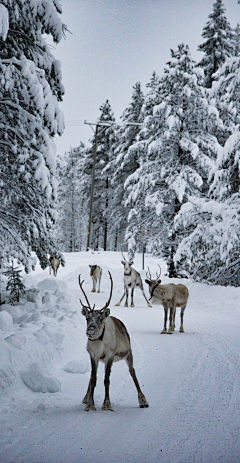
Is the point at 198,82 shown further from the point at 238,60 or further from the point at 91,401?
the point at 91,401

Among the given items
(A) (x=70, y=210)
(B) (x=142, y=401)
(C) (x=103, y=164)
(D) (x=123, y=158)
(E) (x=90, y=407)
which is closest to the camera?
(E) (x=90, y=407)

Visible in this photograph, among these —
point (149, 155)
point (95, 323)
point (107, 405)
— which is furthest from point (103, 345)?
point (149, 155)

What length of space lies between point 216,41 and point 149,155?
35.7 ft

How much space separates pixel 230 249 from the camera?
11.2 meters

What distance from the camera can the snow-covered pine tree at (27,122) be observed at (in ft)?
23.4

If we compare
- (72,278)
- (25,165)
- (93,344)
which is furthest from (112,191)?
(93,344)

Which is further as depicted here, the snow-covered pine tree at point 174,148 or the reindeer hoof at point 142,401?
the snow-covered pine tree at point 174,148

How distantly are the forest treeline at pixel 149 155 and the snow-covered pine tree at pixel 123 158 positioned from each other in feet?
0.37

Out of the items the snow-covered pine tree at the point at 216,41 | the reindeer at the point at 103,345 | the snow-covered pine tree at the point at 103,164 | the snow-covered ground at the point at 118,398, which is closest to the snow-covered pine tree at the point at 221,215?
the snow-covered ground at the point at 118,398

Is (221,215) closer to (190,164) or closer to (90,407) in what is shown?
(190,164)

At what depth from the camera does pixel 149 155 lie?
2064 cm

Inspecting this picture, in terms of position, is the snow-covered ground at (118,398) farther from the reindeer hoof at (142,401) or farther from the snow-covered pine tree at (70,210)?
the snow-covered pine tree at (70,210)

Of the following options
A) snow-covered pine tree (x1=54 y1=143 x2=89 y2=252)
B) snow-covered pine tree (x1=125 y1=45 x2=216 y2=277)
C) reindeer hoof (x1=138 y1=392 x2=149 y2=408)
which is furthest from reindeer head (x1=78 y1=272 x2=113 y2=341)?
snow-covered pine tree (x1=54 y1=143 x2=89 y2=252)

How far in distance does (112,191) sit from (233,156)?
26.1 metres
